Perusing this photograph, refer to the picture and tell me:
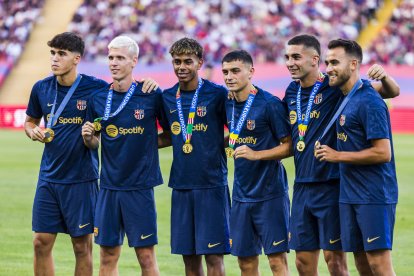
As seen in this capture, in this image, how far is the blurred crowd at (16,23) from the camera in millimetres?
35469

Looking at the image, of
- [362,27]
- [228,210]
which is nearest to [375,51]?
[362,27]

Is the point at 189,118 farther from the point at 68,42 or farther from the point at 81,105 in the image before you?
the point at 68,42

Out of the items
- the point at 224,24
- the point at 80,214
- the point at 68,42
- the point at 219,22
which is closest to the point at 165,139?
the point at 80,214

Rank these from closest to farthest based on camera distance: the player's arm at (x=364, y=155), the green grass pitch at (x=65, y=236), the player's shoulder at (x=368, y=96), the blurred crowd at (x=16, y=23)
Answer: the player's arm at (x=364, y=155), the player's shoulder at (x=368, y=96), the green grass pitch at (x=65, y=236), the blurred crowd at (x=16, y=23)

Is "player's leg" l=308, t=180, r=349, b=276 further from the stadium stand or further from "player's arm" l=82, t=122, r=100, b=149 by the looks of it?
the stadium stand

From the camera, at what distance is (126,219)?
317 inches

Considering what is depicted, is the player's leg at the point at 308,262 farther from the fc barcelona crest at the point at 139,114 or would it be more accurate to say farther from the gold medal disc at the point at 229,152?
the fc barcelona crest at the point at 139,114

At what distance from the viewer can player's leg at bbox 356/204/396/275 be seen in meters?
7.14

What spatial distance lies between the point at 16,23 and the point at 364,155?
31040mm

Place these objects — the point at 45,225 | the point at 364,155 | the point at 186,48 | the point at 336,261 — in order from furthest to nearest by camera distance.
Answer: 1. the point at 45,225
2. the point at 186,48
3. the point at 336,261
4. the point at 364,155

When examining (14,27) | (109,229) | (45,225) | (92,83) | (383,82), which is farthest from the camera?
(14,27)

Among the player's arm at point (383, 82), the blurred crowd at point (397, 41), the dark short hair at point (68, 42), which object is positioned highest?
the blurred crowd at point (397, 41)

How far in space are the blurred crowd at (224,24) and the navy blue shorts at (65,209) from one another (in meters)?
24.9

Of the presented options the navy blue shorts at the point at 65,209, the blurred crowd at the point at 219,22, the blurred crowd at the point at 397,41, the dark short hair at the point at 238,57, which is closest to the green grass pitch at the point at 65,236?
the navy blue shorts at the point at 65,209
